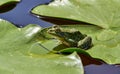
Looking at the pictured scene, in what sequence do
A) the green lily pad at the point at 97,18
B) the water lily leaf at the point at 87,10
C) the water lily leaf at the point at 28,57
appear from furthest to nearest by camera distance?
the water lily leaf at the point at 87,10 < the green lily pad at the point at 97,18 < the water lily leaf at the point at 28,57

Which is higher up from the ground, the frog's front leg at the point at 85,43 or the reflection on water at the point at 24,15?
the frog's front leg at the point at 85,43

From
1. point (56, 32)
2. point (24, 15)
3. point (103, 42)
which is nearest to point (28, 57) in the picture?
point (56, 32)

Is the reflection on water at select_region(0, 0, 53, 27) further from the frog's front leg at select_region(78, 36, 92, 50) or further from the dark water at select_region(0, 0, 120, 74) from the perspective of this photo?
the frog's front leg at select_region(78, 36, 92, 50)

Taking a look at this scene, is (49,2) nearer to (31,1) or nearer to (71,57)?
(31,1)

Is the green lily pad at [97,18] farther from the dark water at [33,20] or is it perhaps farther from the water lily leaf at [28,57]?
the water lily leaf at [28,57]

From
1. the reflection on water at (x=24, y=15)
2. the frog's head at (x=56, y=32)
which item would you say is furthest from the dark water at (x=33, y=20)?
the frog's head at (x=56, y=32)

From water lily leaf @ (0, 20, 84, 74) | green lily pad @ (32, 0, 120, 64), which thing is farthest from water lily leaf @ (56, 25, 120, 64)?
water lily leaf @ (0, 20, 84, 74)

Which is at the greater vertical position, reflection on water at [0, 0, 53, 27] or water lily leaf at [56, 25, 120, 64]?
water lily leaf at [56, 25, 120, 64]

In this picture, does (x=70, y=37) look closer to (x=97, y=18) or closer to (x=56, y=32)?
(x=56, y=32)

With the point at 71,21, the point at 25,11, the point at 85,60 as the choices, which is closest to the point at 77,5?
the point at 71,21
